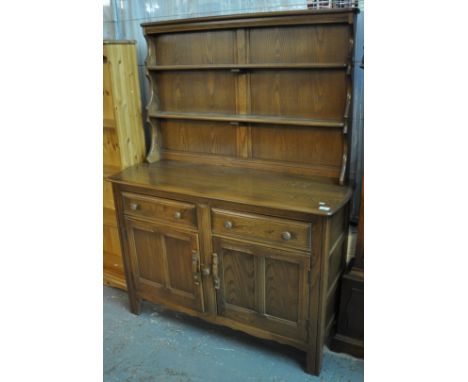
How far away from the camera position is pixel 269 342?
2.11 metres

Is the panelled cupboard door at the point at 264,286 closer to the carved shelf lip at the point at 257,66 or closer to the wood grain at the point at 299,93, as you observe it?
the wood grain at the point at 299,93

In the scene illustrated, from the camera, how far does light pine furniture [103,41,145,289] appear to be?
2.16 m

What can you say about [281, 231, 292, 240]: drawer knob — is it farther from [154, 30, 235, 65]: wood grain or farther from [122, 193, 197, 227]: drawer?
[154, 30, 235, 65]: wood grain

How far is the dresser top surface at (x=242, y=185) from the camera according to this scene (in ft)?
5.48

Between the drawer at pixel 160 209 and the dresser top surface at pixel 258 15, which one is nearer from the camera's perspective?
the dresser top surface at pixel 258 15

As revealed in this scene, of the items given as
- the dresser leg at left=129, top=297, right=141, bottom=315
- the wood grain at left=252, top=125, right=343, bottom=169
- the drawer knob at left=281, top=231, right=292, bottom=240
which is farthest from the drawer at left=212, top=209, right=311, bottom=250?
the dresser leg at left=129, top=297, right=141, bottom=315

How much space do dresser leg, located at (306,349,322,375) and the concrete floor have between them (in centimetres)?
3

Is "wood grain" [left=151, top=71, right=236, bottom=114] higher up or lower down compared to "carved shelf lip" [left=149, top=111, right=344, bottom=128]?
higher up

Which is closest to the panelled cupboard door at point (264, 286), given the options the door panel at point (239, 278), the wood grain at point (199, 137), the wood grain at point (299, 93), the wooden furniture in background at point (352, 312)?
the door panel at point (239, 278)

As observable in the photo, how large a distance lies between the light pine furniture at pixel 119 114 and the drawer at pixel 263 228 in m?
0.82

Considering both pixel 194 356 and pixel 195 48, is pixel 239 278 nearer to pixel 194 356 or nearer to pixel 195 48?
pixel 194 356
